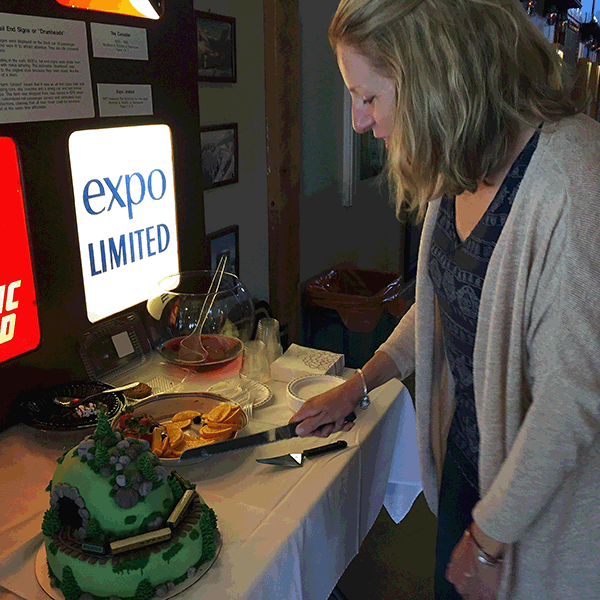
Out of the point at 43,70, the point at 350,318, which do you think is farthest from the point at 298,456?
the point at 350,318

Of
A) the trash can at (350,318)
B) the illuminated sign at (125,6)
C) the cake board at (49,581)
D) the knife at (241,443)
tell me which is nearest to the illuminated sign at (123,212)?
the illuminated sign at (125,6)

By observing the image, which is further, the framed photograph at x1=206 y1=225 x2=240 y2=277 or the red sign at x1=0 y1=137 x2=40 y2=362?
the framed photograph at x1=206 y1=225 x2=240 y2=277

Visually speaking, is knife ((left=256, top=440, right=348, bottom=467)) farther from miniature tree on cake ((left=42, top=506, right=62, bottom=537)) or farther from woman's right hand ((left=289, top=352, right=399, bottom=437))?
miniature tree on cake ((left=42, top=506, right=62, bottom=537))

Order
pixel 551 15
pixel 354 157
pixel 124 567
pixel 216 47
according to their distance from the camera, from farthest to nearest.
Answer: pixel 551 15
pixel 354 157
pixel 216 47
pixel 124 567

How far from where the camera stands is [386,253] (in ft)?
13.0

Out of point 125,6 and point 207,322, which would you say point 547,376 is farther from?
point 125,6

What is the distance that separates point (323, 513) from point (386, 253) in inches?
124

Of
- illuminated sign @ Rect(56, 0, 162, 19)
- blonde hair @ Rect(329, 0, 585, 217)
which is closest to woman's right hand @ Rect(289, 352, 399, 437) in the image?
blonde hair @ Rect(329, 0, 585, 217)

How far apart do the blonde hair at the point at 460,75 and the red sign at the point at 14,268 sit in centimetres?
66

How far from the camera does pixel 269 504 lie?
91 centimetres

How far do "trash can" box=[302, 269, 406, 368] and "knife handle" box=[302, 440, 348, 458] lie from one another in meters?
1.54

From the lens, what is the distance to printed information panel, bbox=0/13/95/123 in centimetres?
103

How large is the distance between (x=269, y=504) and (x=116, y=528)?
26 centimetres

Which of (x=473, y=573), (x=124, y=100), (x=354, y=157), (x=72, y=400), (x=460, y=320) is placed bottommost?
(x=473, y=573)
